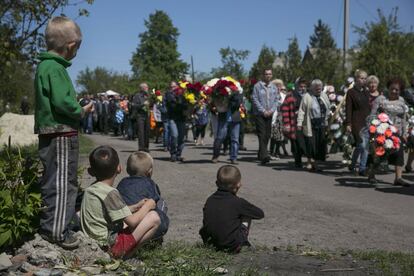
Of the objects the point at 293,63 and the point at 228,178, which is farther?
the point at 293,63

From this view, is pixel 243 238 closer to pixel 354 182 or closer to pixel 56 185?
pixel 56 185

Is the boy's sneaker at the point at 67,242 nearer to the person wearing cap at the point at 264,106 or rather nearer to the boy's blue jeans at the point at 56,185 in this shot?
the boy's blue jeans at the point at 56,185

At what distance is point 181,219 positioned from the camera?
27.4ft

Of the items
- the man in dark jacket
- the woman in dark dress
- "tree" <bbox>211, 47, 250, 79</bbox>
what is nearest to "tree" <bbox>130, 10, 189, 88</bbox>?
"tree" <bbox>211, 47, 250, 79</bbox>

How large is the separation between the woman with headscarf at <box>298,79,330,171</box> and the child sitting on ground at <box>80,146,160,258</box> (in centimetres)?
942

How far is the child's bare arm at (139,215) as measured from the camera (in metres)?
5.29

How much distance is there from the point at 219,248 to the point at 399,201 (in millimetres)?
5342

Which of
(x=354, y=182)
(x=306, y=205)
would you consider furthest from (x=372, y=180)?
(x=306, y=205)

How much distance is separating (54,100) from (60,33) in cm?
55

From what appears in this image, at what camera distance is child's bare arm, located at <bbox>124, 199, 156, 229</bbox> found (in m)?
5.29

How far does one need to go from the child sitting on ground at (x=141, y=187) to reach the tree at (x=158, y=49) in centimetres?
9015

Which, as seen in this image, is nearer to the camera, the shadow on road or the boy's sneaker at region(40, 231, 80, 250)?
the boy's sneaker at region(40, 231, 80, 250)

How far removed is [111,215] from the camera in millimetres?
5293

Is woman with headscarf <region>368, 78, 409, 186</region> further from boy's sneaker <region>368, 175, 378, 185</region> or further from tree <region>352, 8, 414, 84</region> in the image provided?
tree <region>352, 8, 414, 84</region>
